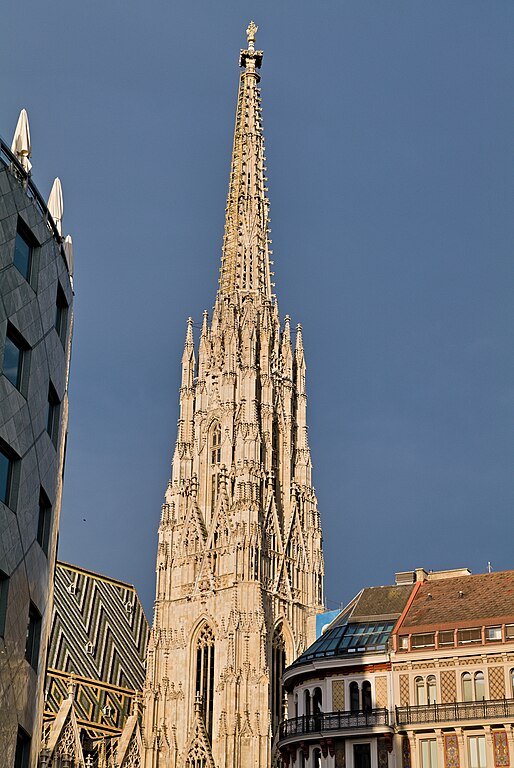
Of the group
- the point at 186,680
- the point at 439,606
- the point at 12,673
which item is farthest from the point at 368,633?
the point at 186,680

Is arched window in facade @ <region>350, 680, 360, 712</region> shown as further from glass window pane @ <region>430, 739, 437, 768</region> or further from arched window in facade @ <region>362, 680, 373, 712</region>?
glass window pane @ <region>430, 739, 437, 768</region>

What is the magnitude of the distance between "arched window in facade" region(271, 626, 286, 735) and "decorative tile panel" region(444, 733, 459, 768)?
4135 cm

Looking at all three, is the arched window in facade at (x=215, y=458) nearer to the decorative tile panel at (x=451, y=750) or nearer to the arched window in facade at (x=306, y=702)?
the arched window in facade at (x=306, y=702)

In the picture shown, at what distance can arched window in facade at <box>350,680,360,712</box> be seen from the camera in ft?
151

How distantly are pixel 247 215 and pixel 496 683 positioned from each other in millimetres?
69856

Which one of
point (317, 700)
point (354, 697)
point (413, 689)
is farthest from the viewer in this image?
point (317, 700)

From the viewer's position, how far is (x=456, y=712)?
43344mm

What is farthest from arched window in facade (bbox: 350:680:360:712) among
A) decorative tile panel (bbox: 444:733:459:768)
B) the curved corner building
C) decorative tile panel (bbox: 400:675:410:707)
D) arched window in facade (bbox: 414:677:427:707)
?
the curved corner building

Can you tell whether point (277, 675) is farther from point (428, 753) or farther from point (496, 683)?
point (496, 683)

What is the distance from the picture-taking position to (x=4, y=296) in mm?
30672

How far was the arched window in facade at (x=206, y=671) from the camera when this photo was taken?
87562mm

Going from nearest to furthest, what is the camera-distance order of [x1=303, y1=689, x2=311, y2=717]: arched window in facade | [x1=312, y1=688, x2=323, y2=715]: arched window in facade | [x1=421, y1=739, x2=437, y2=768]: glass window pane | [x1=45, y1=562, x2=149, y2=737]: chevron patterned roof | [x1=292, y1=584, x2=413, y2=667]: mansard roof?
[x1=421, y1=739, x2=437, y2=768]: glass window pane → [x1=312, y1=688, x2=323, y2=715]: arched window in facade → [x1=292, y1=584, x2=413, y2=667]: mansard roof → [x1=303, y1=689, x2=311, y2=717]: arched window in facade → [x1=45, y1=562, x2=149, y2=737]: chevron patterned roof

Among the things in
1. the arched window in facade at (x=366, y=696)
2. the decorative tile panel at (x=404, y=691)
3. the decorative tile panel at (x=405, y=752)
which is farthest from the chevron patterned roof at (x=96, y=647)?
the decorative tile panel at (x=405, y=752)

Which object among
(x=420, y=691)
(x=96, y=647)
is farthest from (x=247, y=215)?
(x=420, y=691)
